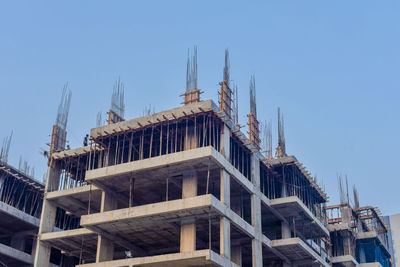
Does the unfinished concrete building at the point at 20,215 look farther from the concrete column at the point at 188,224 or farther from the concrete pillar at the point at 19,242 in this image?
the concrete column at the point at 188,224

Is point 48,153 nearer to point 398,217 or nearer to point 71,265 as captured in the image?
point 71,265

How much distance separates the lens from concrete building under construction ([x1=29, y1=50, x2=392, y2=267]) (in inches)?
1479

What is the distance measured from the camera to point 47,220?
47000 mm

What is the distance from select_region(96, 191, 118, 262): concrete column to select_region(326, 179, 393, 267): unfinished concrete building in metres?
26.3

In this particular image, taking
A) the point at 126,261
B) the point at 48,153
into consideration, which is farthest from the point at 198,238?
the point at 48,153

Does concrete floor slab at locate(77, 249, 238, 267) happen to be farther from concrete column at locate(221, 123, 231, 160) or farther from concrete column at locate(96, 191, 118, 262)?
concrete column at locate(221, 123, 231, 160)

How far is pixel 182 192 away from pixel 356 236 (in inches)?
1183

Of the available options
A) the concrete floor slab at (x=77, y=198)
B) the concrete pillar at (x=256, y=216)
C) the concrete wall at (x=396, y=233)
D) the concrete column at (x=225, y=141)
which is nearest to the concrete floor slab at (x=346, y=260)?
the concrete pillar at (x=256, y=216)

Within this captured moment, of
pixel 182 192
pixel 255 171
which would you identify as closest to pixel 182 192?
pixel 182 192

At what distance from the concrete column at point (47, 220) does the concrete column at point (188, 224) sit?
47.5 feet

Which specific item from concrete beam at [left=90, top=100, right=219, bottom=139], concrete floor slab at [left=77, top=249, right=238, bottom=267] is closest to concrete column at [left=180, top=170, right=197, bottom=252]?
concrete floor slab at [left=77, top=249, right=238, bottom=267]

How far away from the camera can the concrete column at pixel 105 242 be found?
132 ft

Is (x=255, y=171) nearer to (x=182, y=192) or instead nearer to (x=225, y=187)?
(x=225, y=187)

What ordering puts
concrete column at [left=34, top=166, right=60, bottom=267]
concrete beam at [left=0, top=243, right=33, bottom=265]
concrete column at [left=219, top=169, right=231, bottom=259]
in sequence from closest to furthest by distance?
1. concrete column at [left=219, top=169, right=231, bottom=259]
2. concrete column at [left=34, top=166, right=60, bottom=267]
3. concrete beam at [left=0, top=243, right=33, bottom=265]
